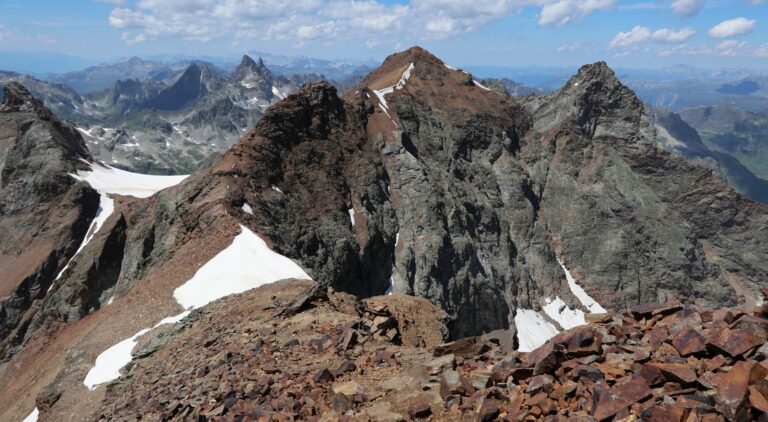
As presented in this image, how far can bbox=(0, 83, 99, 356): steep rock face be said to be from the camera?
191ft

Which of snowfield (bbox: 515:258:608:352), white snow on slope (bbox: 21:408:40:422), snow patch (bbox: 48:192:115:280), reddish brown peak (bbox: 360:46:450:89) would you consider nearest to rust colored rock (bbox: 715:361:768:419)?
white snow on slope (bbox: 21:408:40:422)

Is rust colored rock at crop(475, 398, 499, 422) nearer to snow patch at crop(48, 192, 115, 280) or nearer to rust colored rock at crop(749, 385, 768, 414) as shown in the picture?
rust colored rock at crop(749, 385, 768, 414)

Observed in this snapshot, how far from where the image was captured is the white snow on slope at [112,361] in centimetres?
2494

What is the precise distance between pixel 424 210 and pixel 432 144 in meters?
20.5

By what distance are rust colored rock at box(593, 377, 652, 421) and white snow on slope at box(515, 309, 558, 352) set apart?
80560mm

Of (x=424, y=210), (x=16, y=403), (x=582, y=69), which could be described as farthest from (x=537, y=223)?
(x=16, y=403)

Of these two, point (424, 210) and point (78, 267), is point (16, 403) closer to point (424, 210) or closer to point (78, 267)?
point (78, 267)

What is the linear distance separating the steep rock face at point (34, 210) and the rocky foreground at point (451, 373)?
4629 centimetres

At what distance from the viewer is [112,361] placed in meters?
26.2

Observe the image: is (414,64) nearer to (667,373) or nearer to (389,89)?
(389,89)

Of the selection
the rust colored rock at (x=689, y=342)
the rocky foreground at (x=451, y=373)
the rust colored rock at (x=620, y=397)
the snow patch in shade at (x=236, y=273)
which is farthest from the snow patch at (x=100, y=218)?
the rust colored rock at (x=689, y=342)

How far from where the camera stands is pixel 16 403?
98.4 feet

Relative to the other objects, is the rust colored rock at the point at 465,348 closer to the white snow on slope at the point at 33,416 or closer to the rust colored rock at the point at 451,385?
the rust colored rock at the point at 451,385

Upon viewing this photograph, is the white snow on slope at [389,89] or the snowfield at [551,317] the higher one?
the white snow on slope at [389,89]
